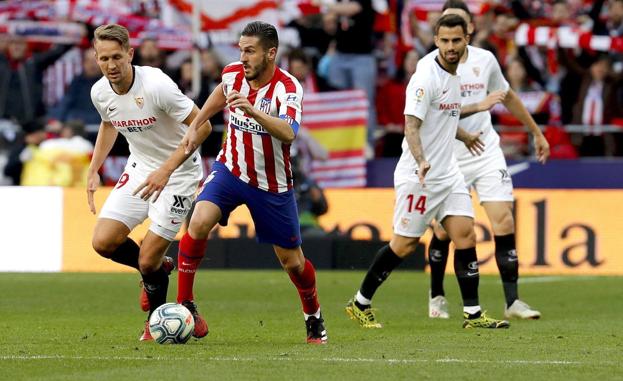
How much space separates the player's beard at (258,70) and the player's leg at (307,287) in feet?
3.74

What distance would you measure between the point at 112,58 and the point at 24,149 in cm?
1064

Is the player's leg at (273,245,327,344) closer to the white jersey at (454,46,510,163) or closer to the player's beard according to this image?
the player's beard

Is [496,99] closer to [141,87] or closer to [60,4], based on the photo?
[141,87]

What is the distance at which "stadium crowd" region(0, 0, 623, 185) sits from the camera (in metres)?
20.0

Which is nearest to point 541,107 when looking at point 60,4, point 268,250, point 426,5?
point 426,5

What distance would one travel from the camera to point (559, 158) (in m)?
19.9

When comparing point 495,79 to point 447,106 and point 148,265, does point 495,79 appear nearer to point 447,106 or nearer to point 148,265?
point 447,106

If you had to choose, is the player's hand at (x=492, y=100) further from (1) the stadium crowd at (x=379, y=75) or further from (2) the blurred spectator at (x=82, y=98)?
(2) the blurred spectator at (x=82, y=98)

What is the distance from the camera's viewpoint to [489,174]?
1237 cm

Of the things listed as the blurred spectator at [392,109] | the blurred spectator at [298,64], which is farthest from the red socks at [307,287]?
the blurred spectator at [392,109]

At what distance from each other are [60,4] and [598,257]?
8177 millimetres

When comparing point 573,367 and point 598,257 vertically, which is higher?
point 573,367

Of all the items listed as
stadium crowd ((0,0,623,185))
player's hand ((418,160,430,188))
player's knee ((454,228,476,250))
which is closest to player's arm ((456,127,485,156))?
player's knee ((454,228,476,250))

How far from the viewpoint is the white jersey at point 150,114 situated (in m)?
9.95
